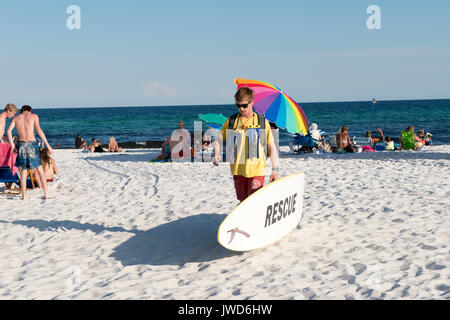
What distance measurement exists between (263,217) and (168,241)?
5.06 feet

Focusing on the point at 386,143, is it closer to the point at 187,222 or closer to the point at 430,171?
the point at 430,171

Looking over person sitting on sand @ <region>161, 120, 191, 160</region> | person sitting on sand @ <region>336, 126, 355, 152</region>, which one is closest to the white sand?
person sitting on sand @ <region>161, 120, 191, 160</region>

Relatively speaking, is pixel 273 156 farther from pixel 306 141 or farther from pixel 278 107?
pixel 306 141

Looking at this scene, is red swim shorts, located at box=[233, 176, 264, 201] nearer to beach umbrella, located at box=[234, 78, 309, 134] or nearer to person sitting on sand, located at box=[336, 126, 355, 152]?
beach umbrella, located at box=[234, 78, 309, 134]

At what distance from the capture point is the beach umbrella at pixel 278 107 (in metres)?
11.0

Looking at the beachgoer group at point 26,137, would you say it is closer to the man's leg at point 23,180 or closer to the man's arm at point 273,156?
the man's leg at point 23,180

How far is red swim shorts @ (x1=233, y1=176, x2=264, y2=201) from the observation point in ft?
15.2

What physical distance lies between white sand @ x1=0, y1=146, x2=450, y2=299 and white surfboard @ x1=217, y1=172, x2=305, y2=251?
22 cm

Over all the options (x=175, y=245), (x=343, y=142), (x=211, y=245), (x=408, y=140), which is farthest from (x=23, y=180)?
(x=408, y=140)

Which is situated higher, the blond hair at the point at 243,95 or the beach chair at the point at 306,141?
the blond hair at the point at 243,95

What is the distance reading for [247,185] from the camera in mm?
4746

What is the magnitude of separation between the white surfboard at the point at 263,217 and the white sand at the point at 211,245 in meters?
0.22

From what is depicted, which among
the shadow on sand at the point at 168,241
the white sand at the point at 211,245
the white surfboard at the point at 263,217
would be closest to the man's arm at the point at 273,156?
the white surfboard at the point at 263,217
